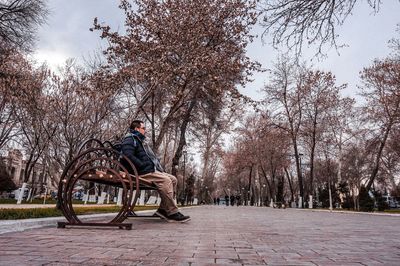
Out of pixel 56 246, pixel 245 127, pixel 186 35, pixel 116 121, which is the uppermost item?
pixel 245 127

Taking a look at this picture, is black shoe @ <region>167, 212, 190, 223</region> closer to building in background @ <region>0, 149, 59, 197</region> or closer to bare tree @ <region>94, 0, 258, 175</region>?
bare tree @ <region>94, 0, 258, 175</region>

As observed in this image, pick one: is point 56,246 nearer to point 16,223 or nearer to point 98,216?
point 16,223

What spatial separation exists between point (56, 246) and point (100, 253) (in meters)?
0.59

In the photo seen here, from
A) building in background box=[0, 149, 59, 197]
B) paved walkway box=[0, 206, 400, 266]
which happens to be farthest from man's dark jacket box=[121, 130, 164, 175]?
building in background box=[0, 149, 59, 197]

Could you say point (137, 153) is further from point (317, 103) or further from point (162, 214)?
point (317, 103)

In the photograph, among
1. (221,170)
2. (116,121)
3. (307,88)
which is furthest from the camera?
(221,170)

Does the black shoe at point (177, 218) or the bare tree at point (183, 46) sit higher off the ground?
the bare tree at point (183, 46)

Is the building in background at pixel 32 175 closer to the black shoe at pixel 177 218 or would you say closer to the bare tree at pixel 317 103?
the black shoe at pixel 177 218

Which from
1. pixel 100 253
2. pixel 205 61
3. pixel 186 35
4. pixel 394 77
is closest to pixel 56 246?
pixel 100 253

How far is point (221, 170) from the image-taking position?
66.4 meters

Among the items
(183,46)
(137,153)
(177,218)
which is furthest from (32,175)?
(137,153)

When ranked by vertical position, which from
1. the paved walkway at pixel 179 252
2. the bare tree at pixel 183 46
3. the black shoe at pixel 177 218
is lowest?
the paved walkway at pixel 179 252

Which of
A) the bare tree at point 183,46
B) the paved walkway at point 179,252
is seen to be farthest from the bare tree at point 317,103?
the paved walkway at point 179,252

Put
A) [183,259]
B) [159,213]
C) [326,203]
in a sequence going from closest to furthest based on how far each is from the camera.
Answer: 1. [183,259]
2. [159,213]
3. [326,203]
